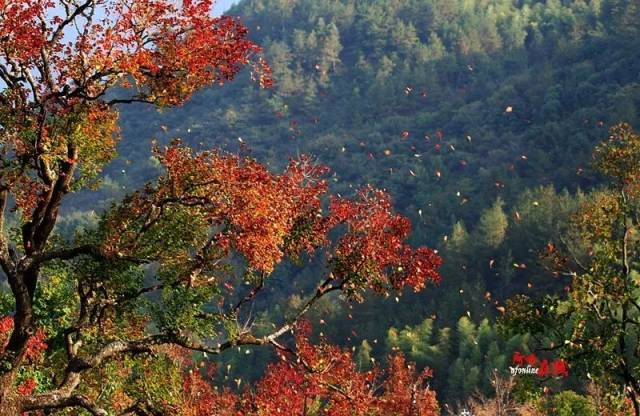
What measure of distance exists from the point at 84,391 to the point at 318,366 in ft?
18.3

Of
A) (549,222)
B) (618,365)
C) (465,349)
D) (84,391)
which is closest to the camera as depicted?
(618,365)

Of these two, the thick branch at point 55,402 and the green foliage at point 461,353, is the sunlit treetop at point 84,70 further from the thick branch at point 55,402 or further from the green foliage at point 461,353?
the green foliage at point 461,353

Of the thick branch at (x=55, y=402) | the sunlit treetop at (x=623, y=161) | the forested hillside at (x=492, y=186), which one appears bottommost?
the forested hillside at (x=492, y=186)

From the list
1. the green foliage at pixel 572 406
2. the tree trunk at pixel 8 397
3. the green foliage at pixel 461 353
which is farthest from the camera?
the green foliage at pixel 461 353

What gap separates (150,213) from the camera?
1275 centimetres

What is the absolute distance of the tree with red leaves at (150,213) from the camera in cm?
1209

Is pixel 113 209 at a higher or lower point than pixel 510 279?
higher

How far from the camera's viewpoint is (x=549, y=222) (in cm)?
9812

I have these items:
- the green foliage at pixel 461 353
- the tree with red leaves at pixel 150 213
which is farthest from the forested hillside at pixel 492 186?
the tree with red leaves at pixel 150 213

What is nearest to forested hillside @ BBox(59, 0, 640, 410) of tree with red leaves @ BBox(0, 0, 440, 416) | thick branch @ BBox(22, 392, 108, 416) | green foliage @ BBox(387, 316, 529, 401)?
green foliage @ BBox(387, 316, 529, 401)

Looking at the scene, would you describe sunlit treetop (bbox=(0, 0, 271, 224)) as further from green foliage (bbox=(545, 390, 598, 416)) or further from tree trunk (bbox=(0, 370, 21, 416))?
green foliage (bbox=(545, 390, 598, 416))

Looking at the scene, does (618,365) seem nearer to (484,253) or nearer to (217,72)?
(217,72)

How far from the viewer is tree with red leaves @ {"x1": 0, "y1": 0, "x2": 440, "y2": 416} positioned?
12086 millimetres

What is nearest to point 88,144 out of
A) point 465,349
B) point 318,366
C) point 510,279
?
point 318,366
